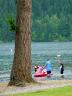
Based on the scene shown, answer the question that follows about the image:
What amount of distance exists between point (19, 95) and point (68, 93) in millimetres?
2058

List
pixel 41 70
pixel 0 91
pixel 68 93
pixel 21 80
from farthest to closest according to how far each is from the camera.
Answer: pixel 41 70, pixel 21 80, pixel 0 91, pixel 68 93

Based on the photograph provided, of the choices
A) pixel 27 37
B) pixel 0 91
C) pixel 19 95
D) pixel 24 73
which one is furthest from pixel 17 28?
pixel 19 95

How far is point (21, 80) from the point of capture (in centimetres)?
2477

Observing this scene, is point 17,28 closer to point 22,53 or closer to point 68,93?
point 22,53

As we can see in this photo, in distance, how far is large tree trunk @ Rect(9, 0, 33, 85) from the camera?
24.8m

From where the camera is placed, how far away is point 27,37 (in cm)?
2508

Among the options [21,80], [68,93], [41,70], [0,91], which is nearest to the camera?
[68,93]

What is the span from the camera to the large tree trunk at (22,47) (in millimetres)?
24797

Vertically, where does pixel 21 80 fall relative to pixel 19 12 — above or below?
below

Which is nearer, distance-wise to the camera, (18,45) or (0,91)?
(0,91)

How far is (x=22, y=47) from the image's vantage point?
979 inches

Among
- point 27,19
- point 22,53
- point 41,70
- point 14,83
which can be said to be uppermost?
point 27,19

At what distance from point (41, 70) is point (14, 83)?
22998 millimetres

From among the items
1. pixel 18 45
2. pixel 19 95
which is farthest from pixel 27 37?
pixel 19 95
